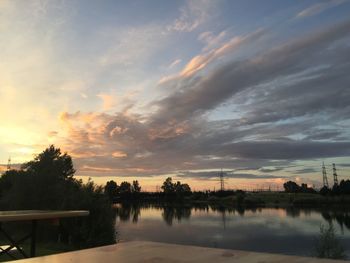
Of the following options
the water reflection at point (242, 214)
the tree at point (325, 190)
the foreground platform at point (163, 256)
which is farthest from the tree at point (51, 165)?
the tree at point (325, 190)

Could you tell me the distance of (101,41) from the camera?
45.8 ft

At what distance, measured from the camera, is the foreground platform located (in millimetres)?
2127

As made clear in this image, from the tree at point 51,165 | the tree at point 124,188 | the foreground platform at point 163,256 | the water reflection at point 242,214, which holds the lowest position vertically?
the water reflection at point 242,214

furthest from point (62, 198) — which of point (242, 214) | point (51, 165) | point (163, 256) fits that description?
point (242, 214)

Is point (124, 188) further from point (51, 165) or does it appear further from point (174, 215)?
point (51, 165)

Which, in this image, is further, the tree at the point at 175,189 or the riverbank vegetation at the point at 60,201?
the tree at the point at 175,189

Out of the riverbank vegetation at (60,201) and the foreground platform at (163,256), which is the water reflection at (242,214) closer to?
the riverbank vegetation at (60,201)

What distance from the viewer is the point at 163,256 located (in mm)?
2275

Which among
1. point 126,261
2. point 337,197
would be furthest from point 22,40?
point 337,197

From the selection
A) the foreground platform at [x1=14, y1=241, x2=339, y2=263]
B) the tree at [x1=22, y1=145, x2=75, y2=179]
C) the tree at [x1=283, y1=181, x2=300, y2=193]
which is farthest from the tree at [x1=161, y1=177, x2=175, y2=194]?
the foreground platform at [x1=14, y1=241, x2=339, y2=263]

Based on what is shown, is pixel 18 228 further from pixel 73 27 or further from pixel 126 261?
pixel 126 261

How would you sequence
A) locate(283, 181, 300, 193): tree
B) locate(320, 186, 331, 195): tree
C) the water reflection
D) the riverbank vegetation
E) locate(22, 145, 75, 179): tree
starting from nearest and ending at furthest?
the riverbank vegetation < locate(22, 145, 75, 179): tree < the water reflection < locate(320, 186, 331, 195): tree < locate(283, 181, 300, 193): tree

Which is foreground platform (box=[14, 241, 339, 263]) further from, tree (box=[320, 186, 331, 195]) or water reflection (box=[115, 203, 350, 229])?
tree (box=[320, 186, 331, 195])

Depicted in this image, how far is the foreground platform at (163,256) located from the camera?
2.13 meters
